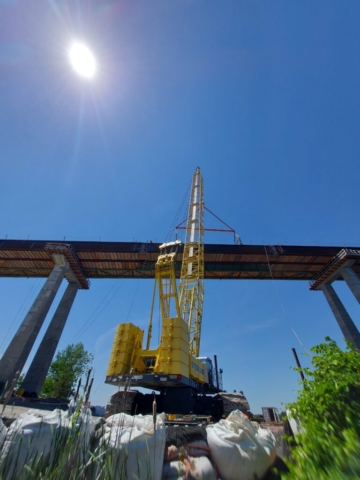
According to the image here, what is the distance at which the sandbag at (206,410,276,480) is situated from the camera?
9.98ft

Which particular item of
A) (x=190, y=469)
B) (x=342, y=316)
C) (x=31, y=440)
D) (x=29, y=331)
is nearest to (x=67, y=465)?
(x=31, y=440)

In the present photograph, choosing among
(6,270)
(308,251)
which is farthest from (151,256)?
(6,270)

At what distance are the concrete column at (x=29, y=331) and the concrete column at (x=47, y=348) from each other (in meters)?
1.40

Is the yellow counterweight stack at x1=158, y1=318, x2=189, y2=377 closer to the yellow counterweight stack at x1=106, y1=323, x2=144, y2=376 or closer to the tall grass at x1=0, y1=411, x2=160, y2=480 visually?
the yellow counterweight stack at x1=106, y1=323, x2=144, y2=376

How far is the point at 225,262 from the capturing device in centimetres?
2577

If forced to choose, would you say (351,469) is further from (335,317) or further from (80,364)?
(80,364)

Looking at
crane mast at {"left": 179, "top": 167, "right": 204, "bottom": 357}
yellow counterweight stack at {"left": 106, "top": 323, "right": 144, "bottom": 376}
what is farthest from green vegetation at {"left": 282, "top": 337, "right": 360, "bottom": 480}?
crane mast at {"left": 179, "top": 167, "right": 204, "bottom": 357}

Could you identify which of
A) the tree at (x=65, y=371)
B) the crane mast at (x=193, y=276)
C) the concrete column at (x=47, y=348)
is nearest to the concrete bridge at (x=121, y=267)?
the concrete column at (x=47, y=348)

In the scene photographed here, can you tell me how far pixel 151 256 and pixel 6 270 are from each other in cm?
1934

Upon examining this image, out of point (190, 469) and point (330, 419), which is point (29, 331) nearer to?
point (190, 469)

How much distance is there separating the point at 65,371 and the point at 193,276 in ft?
86.2

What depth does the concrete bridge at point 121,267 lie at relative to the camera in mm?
21375

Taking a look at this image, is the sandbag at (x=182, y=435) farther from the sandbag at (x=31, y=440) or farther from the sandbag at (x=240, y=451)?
the sandbag at (x=31, y=440)

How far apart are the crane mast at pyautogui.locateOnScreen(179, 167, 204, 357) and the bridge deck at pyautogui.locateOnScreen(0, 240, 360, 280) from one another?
276 cm
